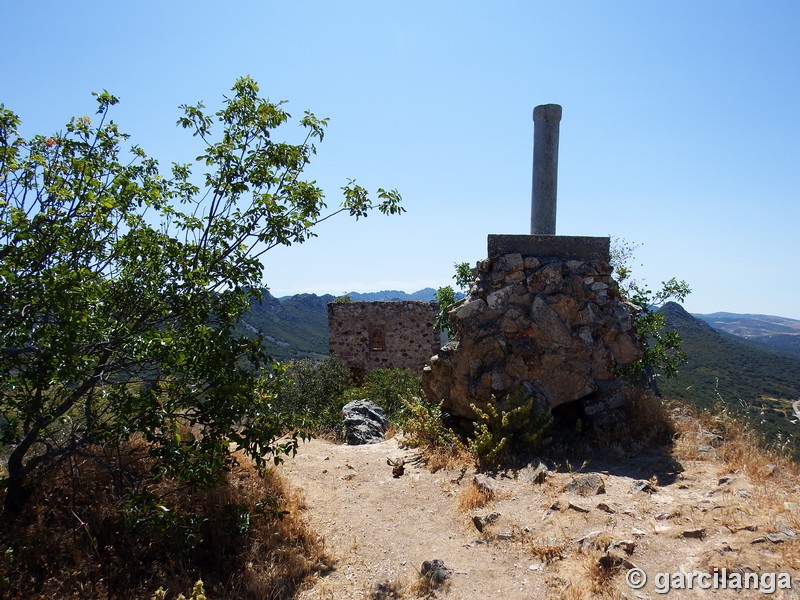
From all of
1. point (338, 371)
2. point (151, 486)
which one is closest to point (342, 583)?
point (151, 486)

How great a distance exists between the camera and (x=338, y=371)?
13.4 meters

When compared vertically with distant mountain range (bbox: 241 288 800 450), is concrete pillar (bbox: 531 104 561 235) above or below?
above

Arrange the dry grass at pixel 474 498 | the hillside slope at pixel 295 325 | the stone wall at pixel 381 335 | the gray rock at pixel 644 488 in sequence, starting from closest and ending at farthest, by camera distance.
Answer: the gray rock at pixel 644 488 → the dry grass at pixel 474 498 → the stone wall at pixel 381 335 → the hillside slope at pixel 295 325

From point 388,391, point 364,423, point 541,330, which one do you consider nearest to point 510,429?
point 541,330

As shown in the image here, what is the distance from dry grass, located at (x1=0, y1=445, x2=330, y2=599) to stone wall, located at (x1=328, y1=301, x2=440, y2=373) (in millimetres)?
10361

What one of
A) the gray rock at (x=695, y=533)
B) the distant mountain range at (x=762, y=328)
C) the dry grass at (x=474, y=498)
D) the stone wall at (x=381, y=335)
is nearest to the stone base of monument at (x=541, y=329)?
the dry grass at (x=474, y=498)

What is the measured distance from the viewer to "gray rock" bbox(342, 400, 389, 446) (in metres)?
8.79

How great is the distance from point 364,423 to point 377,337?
674 centimetres

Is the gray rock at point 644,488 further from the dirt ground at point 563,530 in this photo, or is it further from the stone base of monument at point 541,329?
the stone base of monument at point 541,329

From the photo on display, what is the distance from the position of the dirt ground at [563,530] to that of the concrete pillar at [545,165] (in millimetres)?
3802

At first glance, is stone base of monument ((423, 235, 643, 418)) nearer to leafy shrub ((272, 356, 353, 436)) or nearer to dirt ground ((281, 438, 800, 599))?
dirt ground ((281, 438, 800, 599))

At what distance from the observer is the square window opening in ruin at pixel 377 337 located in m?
15.7

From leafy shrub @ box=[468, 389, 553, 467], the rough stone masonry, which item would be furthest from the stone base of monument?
leafy shrub @ box=[468, 389, 553, 467]

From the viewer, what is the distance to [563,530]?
176 inches
